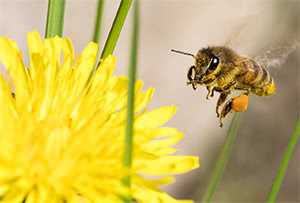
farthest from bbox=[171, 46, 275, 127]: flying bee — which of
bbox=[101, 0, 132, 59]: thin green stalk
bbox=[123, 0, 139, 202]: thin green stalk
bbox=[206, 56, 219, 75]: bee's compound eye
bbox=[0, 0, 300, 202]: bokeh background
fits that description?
Answer: bbox=[0, 0, 300, 202]: bokeh background

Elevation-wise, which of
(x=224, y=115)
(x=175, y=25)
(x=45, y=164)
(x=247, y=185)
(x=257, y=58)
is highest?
(x=175, y=25)

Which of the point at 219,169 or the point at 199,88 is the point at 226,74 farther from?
the point at 199,88

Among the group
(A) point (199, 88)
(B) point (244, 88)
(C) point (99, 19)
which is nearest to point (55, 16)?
(C) point (99, 19)

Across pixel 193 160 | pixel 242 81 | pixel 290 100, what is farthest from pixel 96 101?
pixel 290 100

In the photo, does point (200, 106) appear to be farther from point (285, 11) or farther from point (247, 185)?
point (285, 11)

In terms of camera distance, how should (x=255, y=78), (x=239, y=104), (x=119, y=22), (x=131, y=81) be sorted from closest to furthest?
(x=131, y=81) < (x=119, y=22) < (x=239, y=104) < (x=255, y=78)
